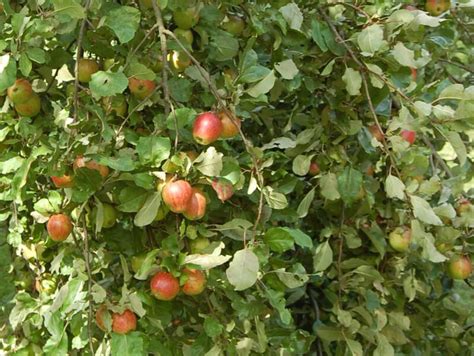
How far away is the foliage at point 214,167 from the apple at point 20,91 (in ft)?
0.13

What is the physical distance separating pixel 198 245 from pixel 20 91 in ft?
1.61

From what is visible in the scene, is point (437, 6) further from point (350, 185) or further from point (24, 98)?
point (24, 98)

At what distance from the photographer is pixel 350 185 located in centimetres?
162

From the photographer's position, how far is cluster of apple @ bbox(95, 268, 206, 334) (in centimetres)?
120

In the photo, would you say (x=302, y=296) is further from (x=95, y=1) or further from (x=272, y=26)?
(x=95, y=1)

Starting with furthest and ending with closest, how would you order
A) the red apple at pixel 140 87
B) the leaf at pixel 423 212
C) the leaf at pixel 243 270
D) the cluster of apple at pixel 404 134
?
1. the cluster of apple at pixel 404 134
2. the leaf at pixel 423 212
3. the red apple at pixel 140 87
4. the leaf at pixel 243 270

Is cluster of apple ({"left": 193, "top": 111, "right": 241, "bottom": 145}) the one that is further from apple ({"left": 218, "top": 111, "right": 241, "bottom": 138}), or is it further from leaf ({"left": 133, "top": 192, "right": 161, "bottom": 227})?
leaf ({"left": 133, "top": 192, "right": 161, "bottom": 227})

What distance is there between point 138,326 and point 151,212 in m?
0.24

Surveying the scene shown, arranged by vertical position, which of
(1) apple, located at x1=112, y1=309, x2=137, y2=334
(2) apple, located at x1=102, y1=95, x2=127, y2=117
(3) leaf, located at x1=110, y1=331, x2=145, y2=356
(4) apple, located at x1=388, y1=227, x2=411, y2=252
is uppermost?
(2) apple, located at x1=102, y1=95, x2=127, y2=117

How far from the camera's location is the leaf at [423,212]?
1.41 metres

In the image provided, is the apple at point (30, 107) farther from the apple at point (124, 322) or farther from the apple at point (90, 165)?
the apple at point (124, 322)

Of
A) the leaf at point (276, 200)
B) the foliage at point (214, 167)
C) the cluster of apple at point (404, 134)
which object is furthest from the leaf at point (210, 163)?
the cluster of apple at point (404, 134)

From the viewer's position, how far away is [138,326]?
126 centimetres

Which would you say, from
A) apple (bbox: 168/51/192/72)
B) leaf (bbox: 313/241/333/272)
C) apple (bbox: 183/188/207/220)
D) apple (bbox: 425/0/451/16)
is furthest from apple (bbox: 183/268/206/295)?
apple (bbox: 425/0/451/16)
